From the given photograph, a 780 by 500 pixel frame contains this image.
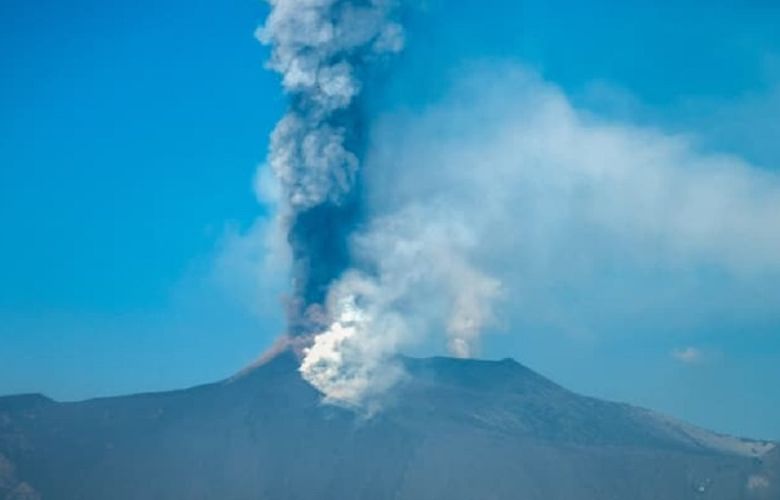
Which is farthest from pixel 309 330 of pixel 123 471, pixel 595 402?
pixel 595 402

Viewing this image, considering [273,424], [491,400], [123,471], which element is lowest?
[123,471]

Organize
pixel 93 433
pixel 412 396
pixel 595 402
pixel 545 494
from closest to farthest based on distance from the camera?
pixel 545 494
pixel 93 433
pixel 412 396
pixel 595 402

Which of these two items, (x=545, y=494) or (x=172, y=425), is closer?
(x=545, y=494)

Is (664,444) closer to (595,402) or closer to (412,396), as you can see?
(595,402)

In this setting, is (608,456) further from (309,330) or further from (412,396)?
(309,330)

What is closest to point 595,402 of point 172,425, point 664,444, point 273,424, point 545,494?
point 664,444

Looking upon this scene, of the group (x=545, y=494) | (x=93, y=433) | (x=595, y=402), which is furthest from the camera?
(x=595, y=402)

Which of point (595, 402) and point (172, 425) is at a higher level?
point (595, 402)
